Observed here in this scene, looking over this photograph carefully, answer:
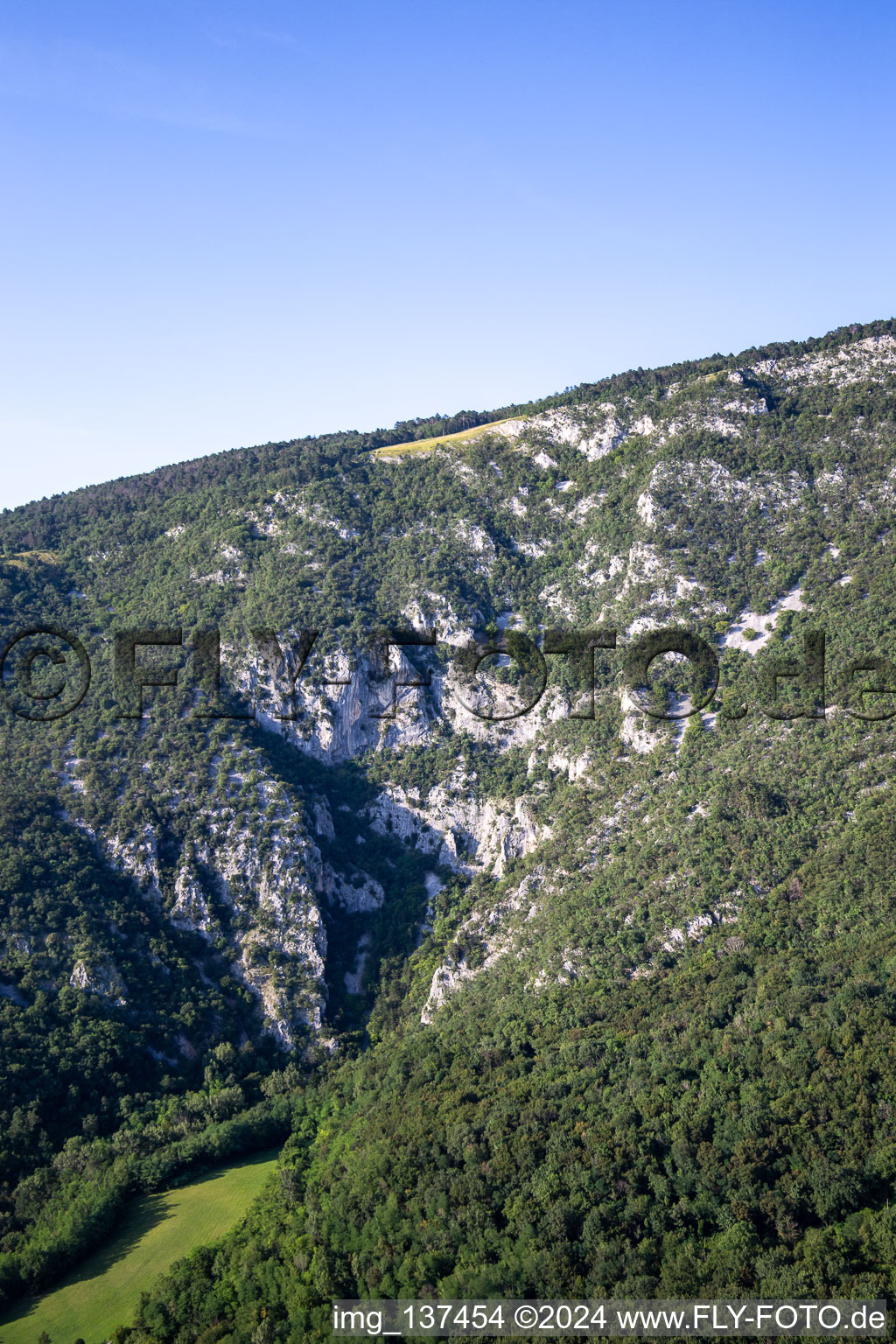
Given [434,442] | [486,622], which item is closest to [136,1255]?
[486,622]

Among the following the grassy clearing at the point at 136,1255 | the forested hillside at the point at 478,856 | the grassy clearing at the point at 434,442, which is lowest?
the grassy clearing at the point at 136,1255

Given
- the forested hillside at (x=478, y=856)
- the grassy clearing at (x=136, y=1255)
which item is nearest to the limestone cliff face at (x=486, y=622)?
the forested hillside at (x=478, y=856)

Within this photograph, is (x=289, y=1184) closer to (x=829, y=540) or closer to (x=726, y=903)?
(x=726, y=903)

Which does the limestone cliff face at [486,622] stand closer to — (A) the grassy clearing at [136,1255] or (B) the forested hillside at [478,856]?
(B) the forested hillside at [478,856]

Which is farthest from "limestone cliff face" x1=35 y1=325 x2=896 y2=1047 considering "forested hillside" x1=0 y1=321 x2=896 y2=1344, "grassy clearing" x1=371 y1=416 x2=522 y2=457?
"grassy clearing" x1=371 y1=416 x2=522 y2=457

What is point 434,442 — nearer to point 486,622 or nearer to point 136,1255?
Answer: point 486,622
